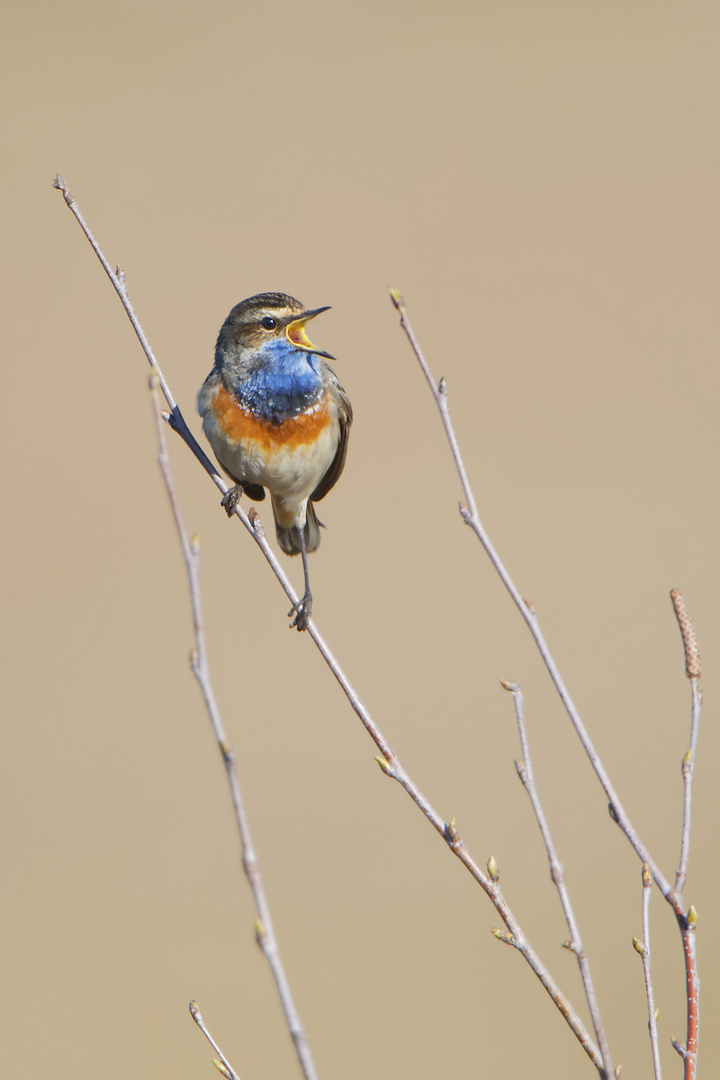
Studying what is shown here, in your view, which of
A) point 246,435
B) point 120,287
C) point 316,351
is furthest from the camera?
point 246,435

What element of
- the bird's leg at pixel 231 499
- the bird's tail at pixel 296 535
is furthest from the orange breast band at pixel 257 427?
the bird's tail at pixel 296 535

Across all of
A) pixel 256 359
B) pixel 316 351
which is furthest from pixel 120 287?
pixel 256 359

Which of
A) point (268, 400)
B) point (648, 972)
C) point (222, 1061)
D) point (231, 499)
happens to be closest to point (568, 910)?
point (648, 972)

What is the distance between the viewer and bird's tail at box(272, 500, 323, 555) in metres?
4.62

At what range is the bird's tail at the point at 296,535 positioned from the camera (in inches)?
182

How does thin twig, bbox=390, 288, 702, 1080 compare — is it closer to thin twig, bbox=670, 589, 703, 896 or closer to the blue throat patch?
thin twig, bbox=670, 589, 703, 896

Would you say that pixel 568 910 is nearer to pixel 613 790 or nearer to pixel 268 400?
pixel 613 790

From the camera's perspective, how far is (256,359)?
12.4 ft

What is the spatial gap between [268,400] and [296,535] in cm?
102

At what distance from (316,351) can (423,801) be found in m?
2.08

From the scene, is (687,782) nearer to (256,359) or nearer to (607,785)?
(607,785)

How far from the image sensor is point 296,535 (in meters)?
4.63

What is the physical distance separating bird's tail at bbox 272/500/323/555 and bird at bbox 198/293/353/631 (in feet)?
2.02

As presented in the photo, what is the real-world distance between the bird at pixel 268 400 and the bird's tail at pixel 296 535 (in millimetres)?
616
